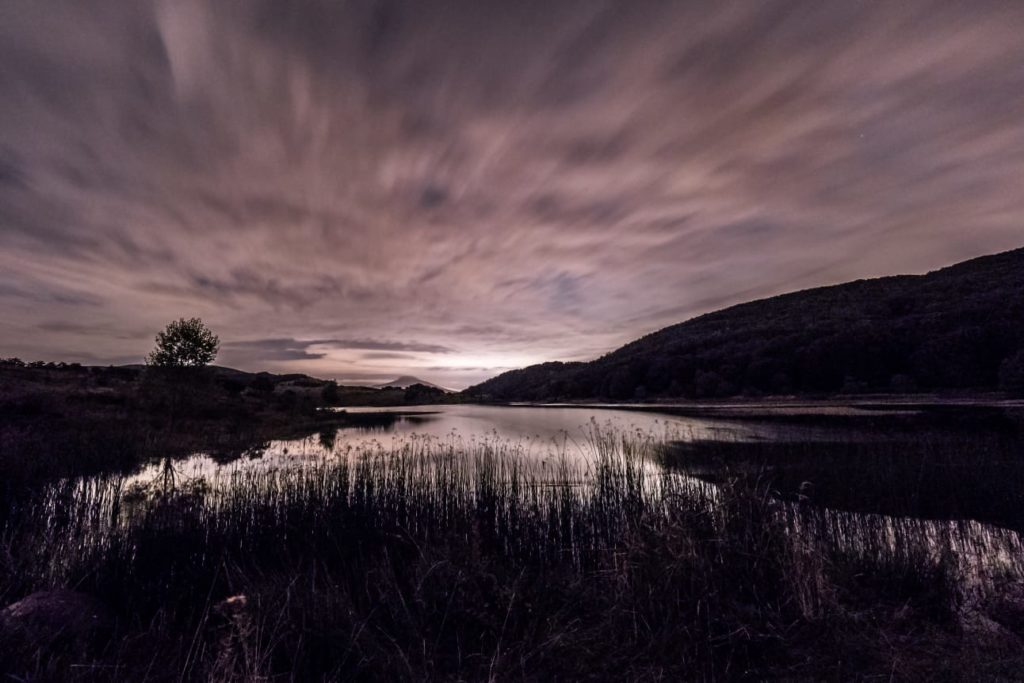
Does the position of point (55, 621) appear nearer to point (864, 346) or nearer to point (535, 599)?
point (535, 599)

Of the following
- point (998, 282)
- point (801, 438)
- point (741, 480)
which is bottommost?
point (801, 438)

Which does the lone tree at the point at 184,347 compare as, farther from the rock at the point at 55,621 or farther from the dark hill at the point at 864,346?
the dark hill at the point at 864,346

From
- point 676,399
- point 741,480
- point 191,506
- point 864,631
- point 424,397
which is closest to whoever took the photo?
point 864,631

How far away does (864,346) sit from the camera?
6594 cm

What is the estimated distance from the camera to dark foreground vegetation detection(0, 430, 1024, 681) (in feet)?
15.1

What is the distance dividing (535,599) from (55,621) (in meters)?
5.75

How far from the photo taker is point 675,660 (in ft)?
15.5

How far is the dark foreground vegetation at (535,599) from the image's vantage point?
15.1ft

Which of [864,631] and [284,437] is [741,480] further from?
[284,437]

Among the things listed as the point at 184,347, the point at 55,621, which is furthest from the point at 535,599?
the point at 184,347

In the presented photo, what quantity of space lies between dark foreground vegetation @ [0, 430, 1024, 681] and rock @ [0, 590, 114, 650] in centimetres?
5

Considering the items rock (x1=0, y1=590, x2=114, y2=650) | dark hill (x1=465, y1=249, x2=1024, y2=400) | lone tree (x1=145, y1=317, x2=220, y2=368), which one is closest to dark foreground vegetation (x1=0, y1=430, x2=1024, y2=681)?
rock (x1=0, y1=590, x2=114, y2=650)

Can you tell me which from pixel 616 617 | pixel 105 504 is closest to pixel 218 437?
pixel 105 504

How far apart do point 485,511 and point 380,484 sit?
2.73 meters
